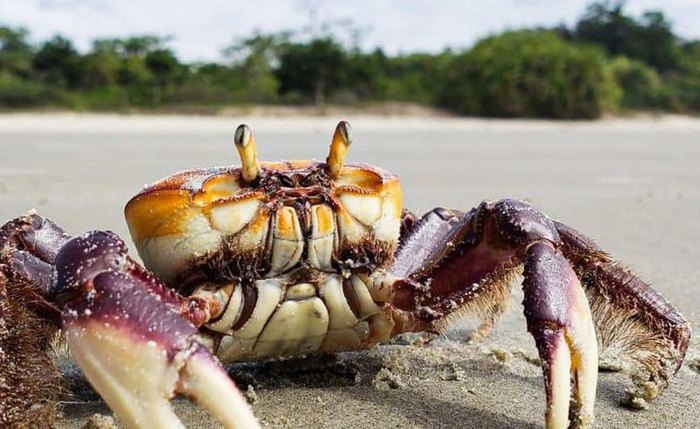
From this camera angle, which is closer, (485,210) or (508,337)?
(485,210)

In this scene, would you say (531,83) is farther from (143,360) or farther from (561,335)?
(143,360)

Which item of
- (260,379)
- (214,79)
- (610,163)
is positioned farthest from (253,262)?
(214,79)

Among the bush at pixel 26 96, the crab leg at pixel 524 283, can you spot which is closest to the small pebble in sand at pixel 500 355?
the crab leg at pixel 524 283

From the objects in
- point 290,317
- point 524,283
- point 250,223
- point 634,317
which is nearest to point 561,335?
→ point 524,283

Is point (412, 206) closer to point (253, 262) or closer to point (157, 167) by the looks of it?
point (157, 167)

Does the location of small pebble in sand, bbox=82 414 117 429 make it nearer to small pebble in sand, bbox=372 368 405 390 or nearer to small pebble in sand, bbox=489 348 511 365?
small pebble in sand, bbox=372 368 405 390

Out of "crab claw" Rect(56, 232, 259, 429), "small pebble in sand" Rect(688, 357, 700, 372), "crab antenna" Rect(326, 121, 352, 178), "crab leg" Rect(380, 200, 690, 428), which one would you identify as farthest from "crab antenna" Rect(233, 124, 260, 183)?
"small pebble in sand" Rect(688, 357, 700, 372)

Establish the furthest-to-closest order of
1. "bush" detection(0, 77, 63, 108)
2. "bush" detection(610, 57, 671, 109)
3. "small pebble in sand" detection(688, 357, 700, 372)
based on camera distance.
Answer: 1. "bush" detection(610, 57, 671, 109)
2. "bush" detection(0, 77, 63, 108)
3. "small pebble in sand" detection(688, 357, 700, 372)
